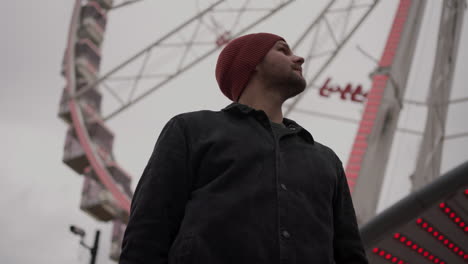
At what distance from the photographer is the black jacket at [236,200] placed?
2119 millimetres

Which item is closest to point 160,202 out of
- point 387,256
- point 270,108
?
point 270,108

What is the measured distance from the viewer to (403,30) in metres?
9.27

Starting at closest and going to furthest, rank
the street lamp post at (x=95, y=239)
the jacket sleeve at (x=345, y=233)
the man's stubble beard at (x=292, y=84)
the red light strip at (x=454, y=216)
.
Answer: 1. the jacket sleeve at (x=345, y=233)
2. the man's stubble beard at (x=292, y=84)
3. the red light strip at (x=454, y=216)
4. the street lamp post at (x=95, y=239)

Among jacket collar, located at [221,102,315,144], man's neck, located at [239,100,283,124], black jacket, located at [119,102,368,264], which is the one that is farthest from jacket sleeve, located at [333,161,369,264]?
man's neck, located at [239,100,283,124]

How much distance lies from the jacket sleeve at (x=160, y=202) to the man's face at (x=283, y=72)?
0.37 m

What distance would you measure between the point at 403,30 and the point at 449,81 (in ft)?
3.92

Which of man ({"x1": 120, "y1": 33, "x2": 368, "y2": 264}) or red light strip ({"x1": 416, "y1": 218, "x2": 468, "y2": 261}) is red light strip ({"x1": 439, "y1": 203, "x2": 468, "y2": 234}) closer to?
red light strip ({"x1": 416, "y1": 218, "x2": 468, "y2": 261})

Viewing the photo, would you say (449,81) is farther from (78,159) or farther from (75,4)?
(75,4)

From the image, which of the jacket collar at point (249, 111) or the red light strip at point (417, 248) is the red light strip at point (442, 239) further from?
the jacket collar at point (249, 111)

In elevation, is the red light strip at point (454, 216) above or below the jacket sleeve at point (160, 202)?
below

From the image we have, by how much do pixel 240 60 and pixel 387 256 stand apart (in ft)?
11.7

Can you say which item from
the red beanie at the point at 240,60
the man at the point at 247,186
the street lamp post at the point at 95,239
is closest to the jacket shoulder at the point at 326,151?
the man at the point at 247,186

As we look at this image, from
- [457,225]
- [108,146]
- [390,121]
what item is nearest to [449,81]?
[390,121]

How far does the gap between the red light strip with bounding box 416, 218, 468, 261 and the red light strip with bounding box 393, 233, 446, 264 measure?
5.2 inches
